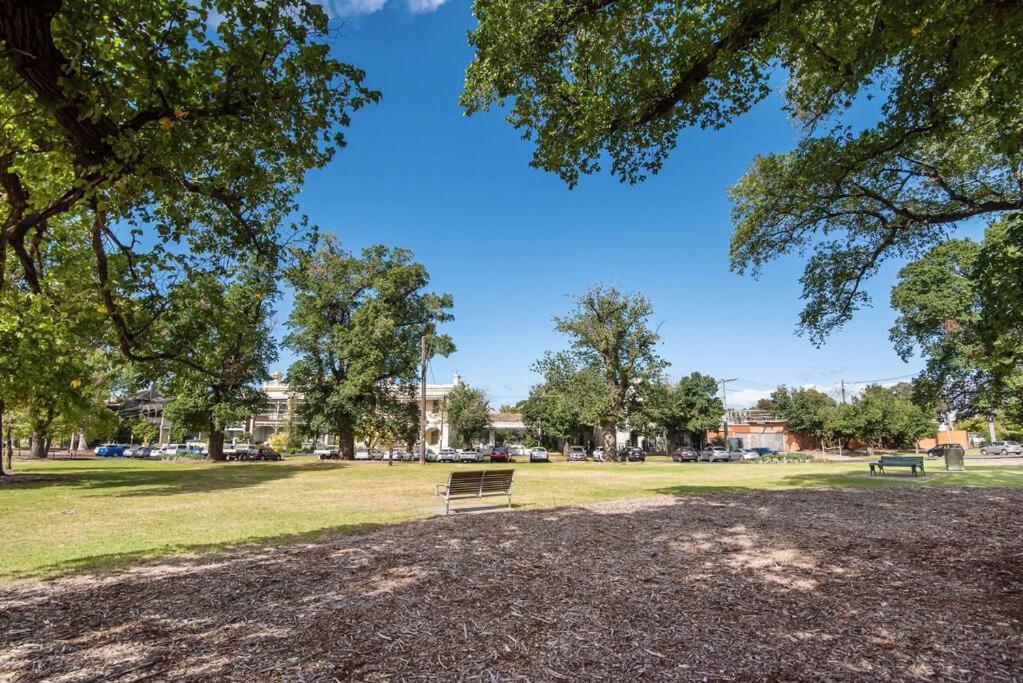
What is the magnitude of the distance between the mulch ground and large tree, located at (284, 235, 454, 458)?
30296mm

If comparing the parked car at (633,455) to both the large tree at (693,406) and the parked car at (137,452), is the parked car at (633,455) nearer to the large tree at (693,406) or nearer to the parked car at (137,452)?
the large tree at (693,406)

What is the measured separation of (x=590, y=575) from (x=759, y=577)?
70.0 inches

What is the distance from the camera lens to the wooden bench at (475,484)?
10.9 meters

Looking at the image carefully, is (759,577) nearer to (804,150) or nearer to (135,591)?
(135,591)

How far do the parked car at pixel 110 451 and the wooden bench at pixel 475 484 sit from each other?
206 feet

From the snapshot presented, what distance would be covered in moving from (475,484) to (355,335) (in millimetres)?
27803

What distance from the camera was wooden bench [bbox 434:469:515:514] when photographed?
10.9 metres

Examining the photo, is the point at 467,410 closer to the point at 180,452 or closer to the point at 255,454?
the point at 255,454

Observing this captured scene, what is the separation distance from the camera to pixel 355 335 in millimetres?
36938

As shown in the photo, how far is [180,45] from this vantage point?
557 centimetres

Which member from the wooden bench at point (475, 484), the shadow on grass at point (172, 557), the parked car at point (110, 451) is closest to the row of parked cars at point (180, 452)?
the parked car at point (110, 451)

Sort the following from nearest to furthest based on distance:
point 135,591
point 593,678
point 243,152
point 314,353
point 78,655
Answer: point 593,678 < point 78,655 < point 135,591 < point 243,152 < point 314,353

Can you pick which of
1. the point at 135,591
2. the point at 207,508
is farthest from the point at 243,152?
the point at 207,508

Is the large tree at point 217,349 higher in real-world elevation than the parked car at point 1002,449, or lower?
higher
